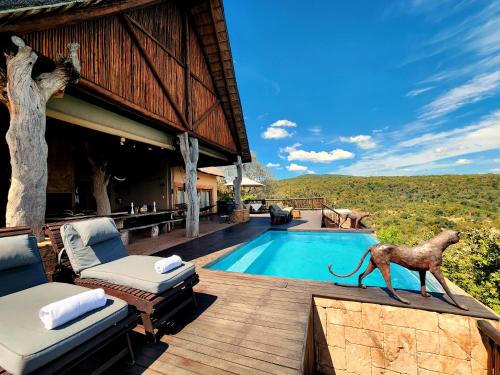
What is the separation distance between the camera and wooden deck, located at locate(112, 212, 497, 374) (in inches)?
70.4

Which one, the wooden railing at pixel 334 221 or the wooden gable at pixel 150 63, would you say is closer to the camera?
the wooden gable at pixel 150 63

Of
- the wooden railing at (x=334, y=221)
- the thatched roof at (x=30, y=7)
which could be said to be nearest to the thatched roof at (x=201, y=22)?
the thatched roof at (x=30, y=7)

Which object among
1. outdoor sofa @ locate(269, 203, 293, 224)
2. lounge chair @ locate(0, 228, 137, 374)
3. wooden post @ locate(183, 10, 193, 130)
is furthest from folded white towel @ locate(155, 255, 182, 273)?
outdoor sofa @ locate(269, 203, 293, 224)

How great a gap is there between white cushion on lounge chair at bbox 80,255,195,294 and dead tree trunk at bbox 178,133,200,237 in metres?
4.31

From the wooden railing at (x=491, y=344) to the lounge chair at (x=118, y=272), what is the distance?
3349 mm

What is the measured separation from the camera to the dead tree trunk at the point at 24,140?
8.82 feet

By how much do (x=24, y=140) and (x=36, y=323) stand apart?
101 inches

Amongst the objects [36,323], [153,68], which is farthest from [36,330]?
[153,68]

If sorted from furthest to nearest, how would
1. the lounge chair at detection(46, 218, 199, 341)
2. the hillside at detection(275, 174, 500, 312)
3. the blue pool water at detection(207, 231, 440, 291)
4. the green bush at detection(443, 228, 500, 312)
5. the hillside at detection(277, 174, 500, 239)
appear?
the hillside at detection(277, 174, 500, 239) < the hillside at detection(275, 174, 500, 312) < the green bush at detection(443, 228, 500, 312) < the blue pool water at detection(207, 231, 440, 291) < the lounge chair at detection(46, 218, 199, 341)

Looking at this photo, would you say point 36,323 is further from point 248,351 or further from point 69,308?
point 248,351

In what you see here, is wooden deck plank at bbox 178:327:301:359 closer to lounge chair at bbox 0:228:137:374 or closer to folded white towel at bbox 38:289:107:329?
lounge chair at bbox 0:228:137:374

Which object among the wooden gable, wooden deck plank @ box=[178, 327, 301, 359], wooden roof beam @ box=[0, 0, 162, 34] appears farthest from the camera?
the wooden gable

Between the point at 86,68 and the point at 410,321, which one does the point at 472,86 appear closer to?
the point at 410,321

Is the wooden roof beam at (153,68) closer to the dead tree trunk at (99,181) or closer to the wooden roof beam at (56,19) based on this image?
the wooden roof beam at (56,19)
